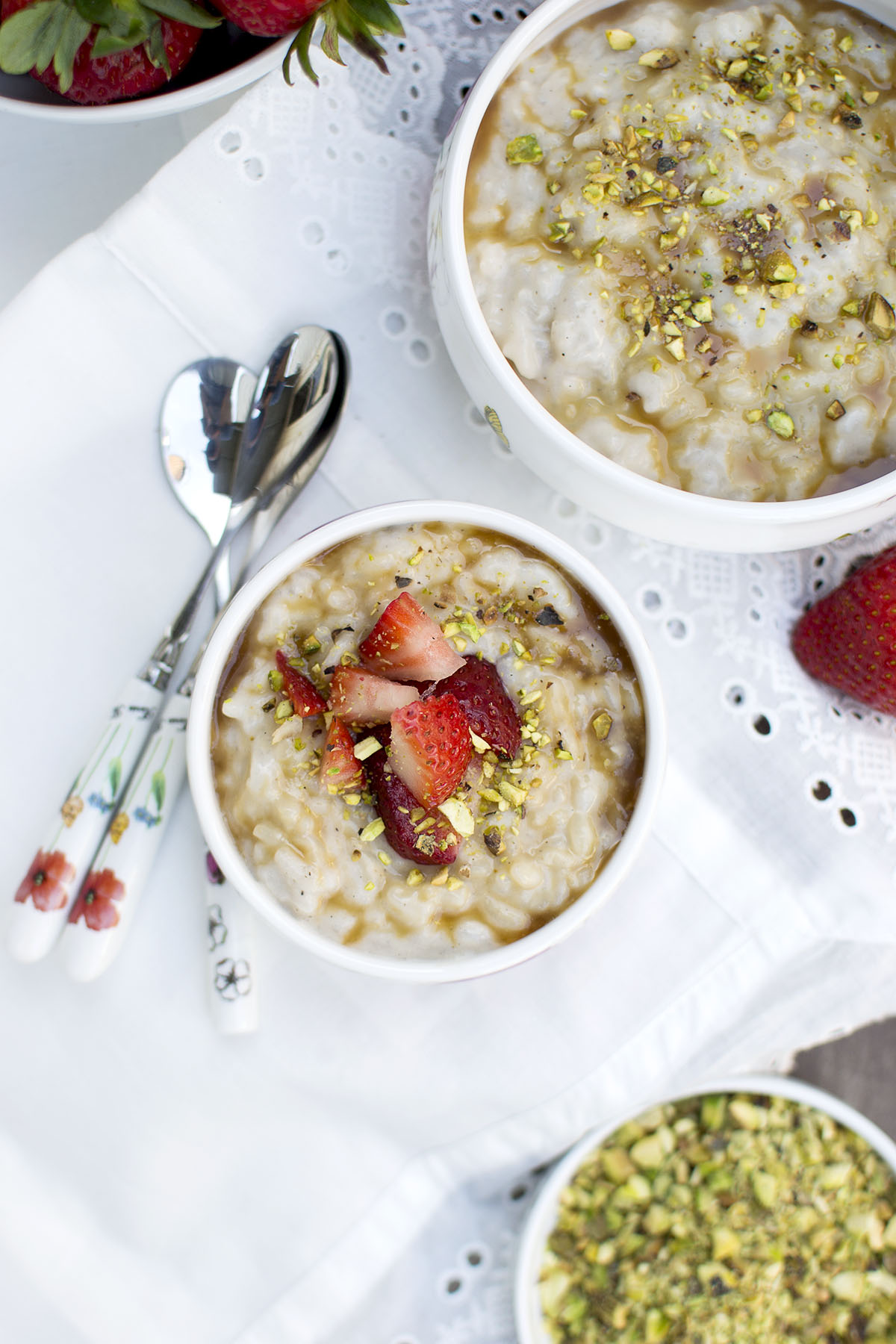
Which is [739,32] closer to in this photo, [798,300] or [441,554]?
[798,300]

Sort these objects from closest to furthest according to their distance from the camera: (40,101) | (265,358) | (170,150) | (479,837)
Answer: (479,837)
(40,101)
(265,358)
(170,150)

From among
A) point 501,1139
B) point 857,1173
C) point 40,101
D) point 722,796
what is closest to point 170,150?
point 40,101

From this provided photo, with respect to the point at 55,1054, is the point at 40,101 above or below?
above

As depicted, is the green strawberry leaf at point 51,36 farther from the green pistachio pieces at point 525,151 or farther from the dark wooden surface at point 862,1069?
the dark wooden surface at point 862,1069

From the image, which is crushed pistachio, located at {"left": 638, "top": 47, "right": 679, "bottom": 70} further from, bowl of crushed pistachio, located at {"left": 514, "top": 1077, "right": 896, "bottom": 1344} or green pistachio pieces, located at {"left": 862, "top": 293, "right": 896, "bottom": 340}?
bowl of crushed pistachio, located at {"left": 514, "top": 1077, "right": 896, "bottom": 1344}

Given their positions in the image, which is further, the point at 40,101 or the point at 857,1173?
the point at 857,1173

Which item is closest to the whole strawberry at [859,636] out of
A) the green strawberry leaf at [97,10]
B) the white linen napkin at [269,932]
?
the white linen napkin at [269,932]
